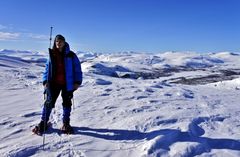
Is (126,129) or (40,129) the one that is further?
(126,129)

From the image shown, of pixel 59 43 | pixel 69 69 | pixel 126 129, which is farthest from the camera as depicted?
pixel 126 129

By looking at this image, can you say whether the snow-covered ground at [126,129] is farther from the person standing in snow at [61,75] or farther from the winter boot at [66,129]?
the person standing in snow at [61,75]

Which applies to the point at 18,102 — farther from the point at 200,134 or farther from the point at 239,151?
the point at 239,151

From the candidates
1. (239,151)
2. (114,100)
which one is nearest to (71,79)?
(239,151)

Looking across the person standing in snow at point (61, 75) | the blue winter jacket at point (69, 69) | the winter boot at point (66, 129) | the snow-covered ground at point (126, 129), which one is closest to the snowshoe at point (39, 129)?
the person standing in snow at point (61, 75)

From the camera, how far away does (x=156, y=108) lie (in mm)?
9008

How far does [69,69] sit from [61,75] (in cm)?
20

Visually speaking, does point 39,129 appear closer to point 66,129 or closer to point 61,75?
point 66,129

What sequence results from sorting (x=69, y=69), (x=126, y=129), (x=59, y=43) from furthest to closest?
(x=126, y=129)
(x=69, y=69)
(x=59, y=43)

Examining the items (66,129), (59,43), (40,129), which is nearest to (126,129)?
(66,129)

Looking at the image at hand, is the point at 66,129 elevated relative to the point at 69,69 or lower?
lower

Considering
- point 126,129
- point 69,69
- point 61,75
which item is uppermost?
point 69,69

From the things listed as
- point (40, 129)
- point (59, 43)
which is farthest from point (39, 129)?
point (59, 43)

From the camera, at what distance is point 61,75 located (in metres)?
6.30
